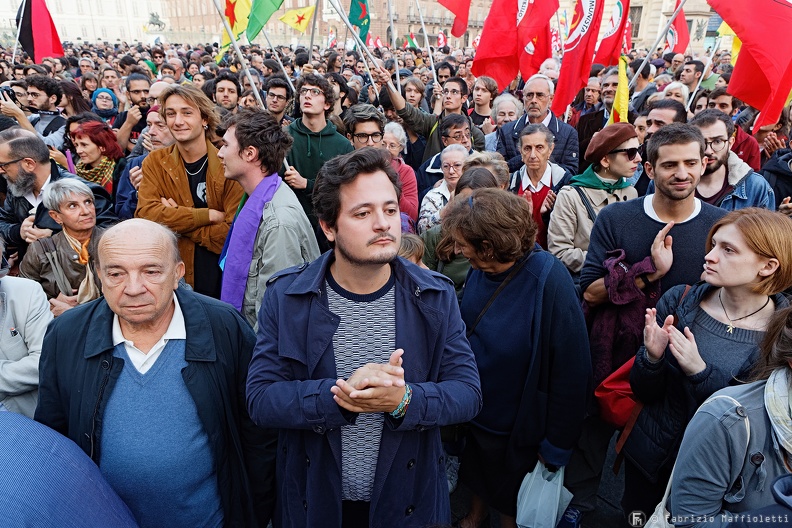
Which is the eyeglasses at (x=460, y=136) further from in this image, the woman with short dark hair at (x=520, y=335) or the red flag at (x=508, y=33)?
the woman with short dark hair at (x=520, y=335)

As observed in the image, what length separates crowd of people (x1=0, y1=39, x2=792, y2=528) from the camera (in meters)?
1.67

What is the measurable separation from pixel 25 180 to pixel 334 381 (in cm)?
322

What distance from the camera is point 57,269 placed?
3.10 m

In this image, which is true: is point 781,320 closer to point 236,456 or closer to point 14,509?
point 236,456

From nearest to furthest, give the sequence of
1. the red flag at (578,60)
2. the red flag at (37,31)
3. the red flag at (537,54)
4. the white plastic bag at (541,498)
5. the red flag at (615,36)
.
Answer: the white plastic bag at (541,498)
the red flag at (578,60)
the red flag at (615,36)
the red flag at (537,54)
the red flag at (37,31)

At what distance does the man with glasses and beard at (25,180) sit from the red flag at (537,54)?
5.14 m

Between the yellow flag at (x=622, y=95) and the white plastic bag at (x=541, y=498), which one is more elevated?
the yellow flag at (x=622, y=95)

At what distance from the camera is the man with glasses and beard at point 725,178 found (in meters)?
3.37

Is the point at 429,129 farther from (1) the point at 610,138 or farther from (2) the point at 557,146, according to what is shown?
(1) the point at 610,138

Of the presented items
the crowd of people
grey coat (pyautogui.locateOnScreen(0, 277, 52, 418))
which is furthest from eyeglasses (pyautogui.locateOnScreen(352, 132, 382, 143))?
grey coat (pyautogui.locateOnScreen(0, 277, 52, 418))

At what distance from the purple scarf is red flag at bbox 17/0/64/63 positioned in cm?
735

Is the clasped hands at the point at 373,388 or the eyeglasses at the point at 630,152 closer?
the clasped hands at the point at 373,388

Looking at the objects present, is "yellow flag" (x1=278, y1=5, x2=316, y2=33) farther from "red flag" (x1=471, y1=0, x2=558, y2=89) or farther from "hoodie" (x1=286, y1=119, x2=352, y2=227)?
"hoodie" (x1=286, y1=119, x2=352, y2=227)

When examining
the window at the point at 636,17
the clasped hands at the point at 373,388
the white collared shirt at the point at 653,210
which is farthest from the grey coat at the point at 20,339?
the window at the point at 636,17
